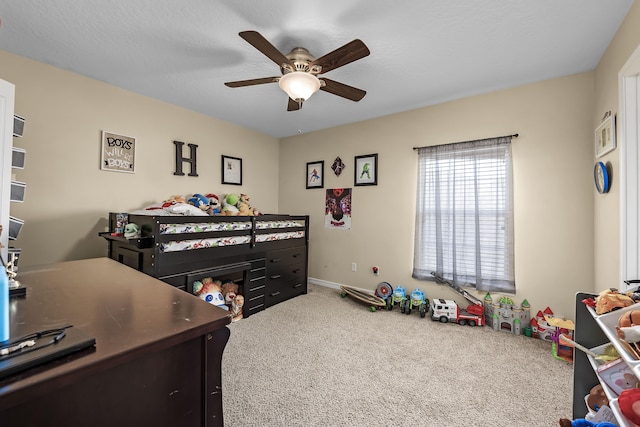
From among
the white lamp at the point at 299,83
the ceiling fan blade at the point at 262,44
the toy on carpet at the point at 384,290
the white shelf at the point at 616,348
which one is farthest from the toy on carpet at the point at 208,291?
the white shelf at the point at 616,348

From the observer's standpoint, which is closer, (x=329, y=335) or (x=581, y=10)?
(x=581, y=10)

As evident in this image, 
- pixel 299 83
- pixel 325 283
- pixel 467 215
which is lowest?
pixel 325 283

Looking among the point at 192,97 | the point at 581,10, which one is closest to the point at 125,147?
the point at 192,97

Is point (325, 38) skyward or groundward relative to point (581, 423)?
skyward

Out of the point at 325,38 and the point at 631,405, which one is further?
the point at 325,38

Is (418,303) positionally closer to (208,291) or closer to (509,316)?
(509,316)

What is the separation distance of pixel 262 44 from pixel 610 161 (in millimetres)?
2476

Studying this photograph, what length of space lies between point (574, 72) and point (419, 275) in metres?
2.33

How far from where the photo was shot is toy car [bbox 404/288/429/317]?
2.89m

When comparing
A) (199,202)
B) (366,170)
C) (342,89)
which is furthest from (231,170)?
(342,89)

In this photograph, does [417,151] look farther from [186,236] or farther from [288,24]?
[186,236]

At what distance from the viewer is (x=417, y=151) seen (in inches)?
124

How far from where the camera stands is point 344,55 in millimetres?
1645

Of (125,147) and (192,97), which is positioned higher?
(192,97)
